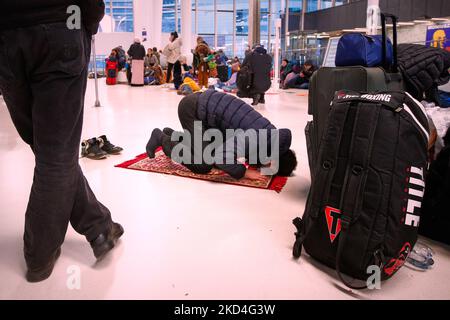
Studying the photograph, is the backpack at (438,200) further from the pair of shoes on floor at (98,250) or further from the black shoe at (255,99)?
the black shoe at (255,99)

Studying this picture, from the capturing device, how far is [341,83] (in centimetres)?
174

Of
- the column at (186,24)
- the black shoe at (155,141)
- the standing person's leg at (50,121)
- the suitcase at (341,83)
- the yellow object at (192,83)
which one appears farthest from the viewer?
the column at (186,24)

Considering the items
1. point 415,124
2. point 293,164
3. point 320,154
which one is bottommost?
point 293,164

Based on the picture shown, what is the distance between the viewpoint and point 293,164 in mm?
2592

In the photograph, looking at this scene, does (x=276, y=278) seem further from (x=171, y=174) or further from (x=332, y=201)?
(x=171, y=174)

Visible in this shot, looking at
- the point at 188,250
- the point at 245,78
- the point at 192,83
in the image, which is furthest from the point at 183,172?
the point at 192,83

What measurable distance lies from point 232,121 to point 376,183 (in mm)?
1360

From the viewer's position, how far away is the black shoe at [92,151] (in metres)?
3.05

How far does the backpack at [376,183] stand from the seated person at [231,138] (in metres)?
1.13

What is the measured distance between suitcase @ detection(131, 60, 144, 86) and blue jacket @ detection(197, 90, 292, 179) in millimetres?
8696

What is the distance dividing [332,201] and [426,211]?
1.84 ft

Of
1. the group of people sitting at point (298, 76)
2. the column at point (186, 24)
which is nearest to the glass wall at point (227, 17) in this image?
the column at point (186, 24)

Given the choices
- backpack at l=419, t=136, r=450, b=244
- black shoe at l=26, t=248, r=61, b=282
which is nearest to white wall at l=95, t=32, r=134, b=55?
black shoe at l=26, t=248, r=61, b=282
